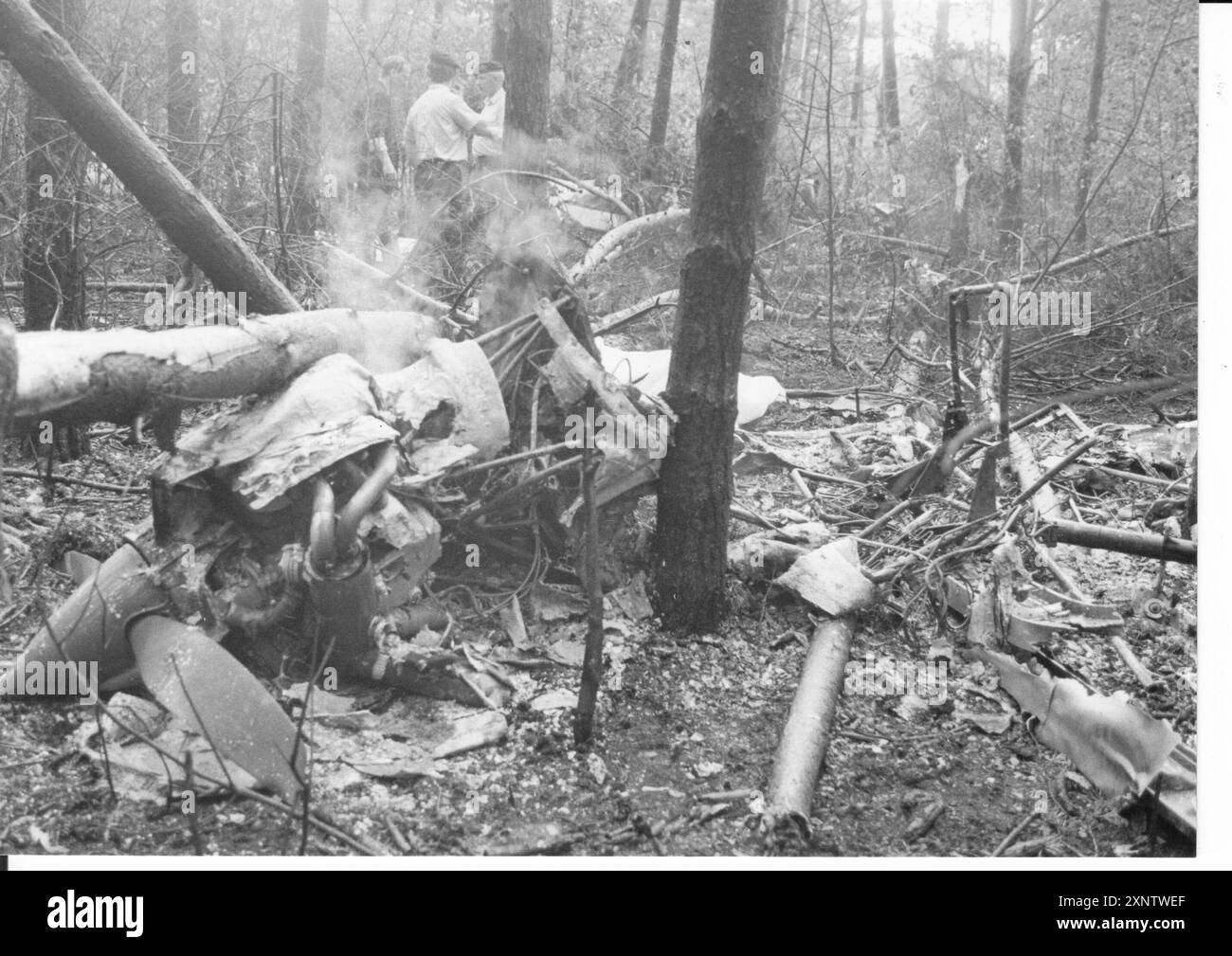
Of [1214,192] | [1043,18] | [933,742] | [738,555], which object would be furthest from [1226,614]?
[1043,18]

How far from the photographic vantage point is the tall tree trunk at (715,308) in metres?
3.32

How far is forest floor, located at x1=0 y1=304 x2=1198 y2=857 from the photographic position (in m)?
2.60

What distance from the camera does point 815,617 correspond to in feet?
12.3

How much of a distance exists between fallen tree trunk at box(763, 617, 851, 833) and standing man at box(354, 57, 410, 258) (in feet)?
12.5

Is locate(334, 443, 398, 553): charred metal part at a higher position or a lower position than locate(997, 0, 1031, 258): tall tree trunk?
lower

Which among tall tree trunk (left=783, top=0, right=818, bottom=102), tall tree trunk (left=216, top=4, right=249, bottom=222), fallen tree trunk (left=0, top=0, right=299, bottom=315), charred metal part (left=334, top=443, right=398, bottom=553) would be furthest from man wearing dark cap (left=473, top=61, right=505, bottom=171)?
charred metal part (left=334, top=443, right=398, bottom=553)

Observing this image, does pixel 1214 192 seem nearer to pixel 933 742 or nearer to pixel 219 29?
pixel 933 742

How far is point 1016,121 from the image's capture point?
8906 millimetres

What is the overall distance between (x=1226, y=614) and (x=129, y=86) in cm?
590

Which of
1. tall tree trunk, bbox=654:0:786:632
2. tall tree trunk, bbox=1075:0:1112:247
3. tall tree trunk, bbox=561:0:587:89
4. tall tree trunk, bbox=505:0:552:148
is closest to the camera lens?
tall tree trunk, bbox=654:0:786:632

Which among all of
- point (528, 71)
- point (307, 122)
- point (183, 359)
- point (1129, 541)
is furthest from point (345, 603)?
point (307, 122)

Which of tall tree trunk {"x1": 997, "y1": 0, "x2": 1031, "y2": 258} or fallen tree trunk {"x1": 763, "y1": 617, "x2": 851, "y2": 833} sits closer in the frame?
fallen tree trunk {"x1": 763, "y1": 617, "x2": 851, "y2": 833}

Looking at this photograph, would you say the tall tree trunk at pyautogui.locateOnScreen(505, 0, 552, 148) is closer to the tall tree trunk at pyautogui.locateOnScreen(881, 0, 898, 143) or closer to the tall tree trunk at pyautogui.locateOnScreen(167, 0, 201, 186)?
the tall tree trunk at pyautogui.locateOnScreen(167, 0, 201, 186)

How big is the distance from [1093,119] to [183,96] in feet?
20.5
